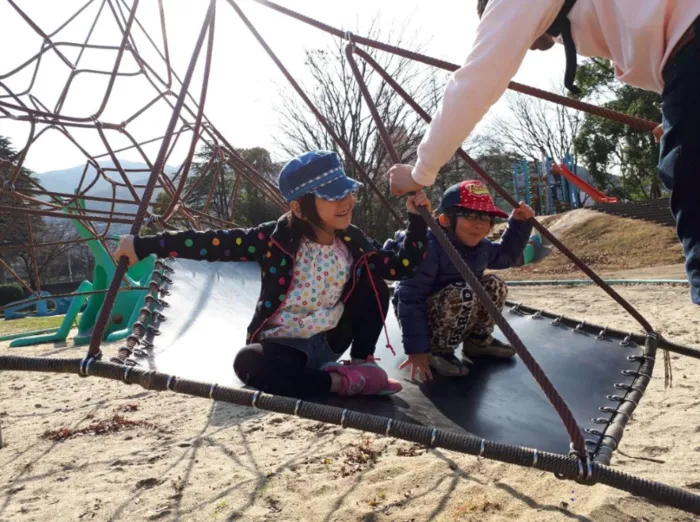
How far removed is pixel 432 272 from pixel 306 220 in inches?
20.9

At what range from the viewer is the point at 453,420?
1631mm

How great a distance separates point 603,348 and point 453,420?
1.04m

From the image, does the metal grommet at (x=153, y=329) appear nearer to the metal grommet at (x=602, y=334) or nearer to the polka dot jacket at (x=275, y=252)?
the polka dot jacket at (x=275, y=252)

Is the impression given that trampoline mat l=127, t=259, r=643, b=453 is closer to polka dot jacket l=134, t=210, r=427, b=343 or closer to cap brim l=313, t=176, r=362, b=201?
polka dot jacket l=134, t=210, r=427, b=343

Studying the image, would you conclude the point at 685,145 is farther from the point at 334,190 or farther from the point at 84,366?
the point at 84,366

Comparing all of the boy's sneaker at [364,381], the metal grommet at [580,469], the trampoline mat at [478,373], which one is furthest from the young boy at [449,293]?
the metal grommet at [580,469]

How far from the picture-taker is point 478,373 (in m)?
2.16

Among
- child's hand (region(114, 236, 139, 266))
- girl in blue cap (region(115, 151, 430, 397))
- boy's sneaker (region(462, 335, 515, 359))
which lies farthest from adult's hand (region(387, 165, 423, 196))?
boy's sneaker (region(462, 335, 515, 359))

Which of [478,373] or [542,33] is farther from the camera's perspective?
[478,373]

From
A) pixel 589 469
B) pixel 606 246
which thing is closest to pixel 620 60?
pixel 589 469

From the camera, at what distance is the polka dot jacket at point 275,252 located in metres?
1.85

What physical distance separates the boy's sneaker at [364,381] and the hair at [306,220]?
431 mm

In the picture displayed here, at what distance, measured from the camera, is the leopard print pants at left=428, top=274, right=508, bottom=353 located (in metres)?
2.15

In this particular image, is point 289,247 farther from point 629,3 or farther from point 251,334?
point 629,3
